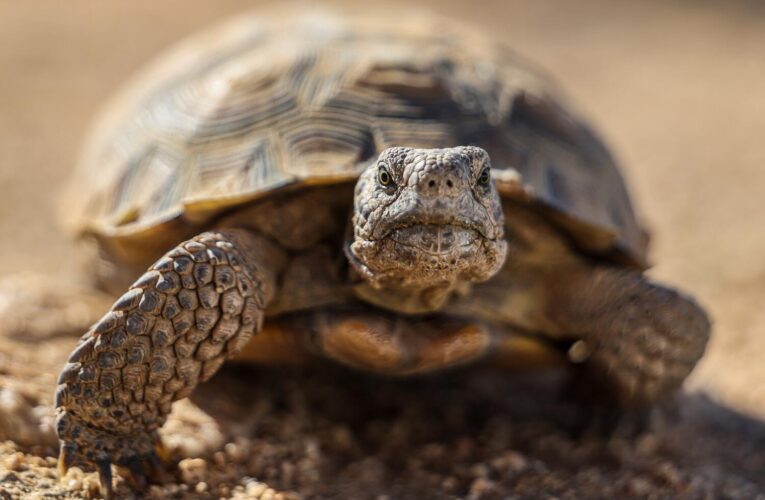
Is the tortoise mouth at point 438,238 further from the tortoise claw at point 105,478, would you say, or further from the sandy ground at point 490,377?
the tortoise claw at point 105,478

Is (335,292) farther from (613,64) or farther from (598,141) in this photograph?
(613,64)

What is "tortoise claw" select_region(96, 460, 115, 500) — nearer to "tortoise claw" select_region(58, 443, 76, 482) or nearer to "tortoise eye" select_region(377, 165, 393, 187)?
"tortoise claw" select_region(58, 443, 76, 482)

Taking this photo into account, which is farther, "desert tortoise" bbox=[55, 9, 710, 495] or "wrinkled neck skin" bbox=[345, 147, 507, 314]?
"desert tortoise" bbox=[55, 9, 710, 495]

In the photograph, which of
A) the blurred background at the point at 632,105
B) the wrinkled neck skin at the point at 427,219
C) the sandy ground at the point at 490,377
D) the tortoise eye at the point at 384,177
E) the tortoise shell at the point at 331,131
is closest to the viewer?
the wrinkled neck skin at the point at 427,219

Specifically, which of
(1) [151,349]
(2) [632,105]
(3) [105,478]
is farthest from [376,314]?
(2) [632,105]

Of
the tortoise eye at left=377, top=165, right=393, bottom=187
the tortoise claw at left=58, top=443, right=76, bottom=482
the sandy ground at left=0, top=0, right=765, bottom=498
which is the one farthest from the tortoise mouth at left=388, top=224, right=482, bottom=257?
the tortoise claw at left=58, top=443, right=76, bottom=482

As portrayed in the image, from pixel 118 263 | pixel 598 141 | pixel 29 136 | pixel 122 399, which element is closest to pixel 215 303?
pixel 122 399

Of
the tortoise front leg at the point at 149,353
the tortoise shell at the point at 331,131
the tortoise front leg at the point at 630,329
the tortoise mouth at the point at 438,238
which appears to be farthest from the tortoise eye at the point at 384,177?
the tortoise front leg at the point at 630,329
